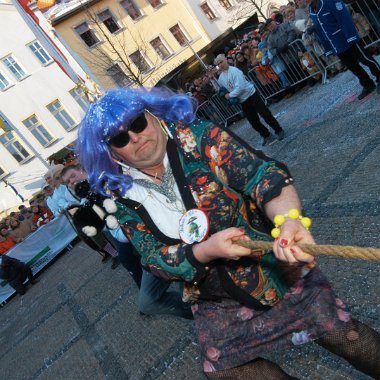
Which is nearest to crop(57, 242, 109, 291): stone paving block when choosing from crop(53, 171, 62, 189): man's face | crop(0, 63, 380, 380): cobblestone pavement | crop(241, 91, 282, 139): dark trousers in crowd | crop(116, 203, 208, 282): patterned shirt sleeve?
crop(0, 63, 380, 380): cobblestone pavement

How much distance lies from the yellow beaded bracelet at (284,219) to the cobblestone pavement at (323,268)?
1351 millimetres

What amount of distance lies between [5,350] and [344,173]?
6.00 m

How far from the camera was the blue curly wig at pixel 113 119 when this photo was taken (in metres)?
1.53

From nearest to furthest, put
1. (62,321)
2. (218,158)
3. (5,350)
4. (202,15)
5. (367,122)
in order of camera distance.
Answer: (218,158) → (367,122) → (62,321) → (5,350) → (202,15)

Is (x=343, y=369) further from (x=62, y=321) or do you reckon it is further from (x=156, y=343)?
(x=62, y=321)

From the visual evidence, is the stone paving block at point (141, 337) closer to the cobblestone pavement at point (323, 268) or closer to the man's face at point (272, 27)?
the cobblestone pavement at point (323, 268)

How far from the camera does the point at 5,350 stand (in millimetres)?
6094

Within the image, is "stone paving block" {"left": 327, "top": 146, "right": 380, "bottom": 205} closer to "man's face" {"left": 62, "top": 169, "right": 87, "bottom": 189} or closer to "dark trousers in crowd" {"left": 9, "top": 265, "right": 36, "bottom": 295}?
"man's face" {"left": 62, "top": 169, "right": 87, "bottom": 189}

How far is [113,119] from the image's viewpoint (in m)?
1.52

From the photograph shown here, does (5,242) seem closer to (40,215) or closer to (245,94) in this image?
(40,215)

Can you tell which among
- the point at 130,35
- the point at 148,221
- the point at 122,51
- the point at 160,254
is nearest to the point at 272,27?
the point at 148,221

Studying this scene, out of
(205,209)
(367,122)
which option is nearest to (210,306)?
(205,209)

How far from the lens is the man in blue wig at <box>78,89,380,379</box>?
1395mm

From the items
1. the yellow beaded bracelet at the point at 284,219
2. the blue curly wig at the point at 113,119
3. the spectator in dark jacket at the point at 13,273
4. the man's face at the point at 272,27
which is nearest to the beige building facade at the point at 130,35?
the man's face at the point at 272,27
